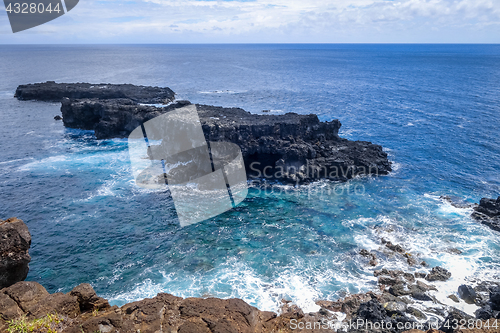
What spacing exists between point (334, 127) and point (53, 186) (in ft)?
166

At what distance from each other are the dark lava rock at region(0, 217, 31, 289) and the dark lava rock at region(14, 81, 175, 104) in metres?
74.8

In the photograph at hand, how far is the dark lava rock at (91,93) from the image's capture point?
92562 millimetres

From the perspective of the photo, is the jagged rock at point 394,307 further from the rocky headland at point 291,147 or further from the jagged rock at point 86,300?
the rocky headland at point 291,147

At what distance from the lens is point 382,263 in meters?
33.4

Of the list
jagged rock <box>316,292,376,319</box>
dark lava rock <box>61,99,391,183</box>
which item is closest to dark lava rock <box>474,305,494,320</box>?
jagged rock <box>316,292,376,319</box>

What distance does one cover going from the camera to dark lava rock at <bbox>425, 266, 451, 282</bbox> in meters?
30.8

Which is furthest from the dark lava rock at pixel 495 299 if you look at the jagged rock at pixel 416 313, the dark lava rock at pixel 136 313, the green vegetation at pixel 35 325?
the green vegetation at pixel 35 325

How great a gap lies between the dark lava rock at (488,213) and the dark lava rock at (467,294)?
14.9m

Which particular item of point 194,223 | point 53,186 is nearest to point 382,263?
point 194,223

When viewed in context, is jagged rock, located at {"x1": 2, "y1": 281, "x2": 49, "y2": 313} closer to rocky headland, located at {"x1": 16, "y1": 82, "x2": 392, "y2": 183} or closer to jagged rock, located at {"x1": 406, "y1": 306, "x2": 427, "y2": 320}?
jagged rock, located at {"x1": 406, "y1": 306, "x2": 427, "y2": 320}

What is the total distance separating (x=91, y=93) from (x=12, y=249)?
282ft

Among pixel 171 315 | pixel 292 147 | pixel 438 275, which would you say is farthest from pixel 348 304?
pixel 292 147

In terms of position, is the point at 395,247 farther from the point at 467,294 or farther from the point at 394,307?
the point at 394,307

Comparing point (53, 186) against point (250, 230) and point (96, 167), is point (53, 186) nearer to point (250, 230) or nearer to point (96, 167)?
point (96, 167)
